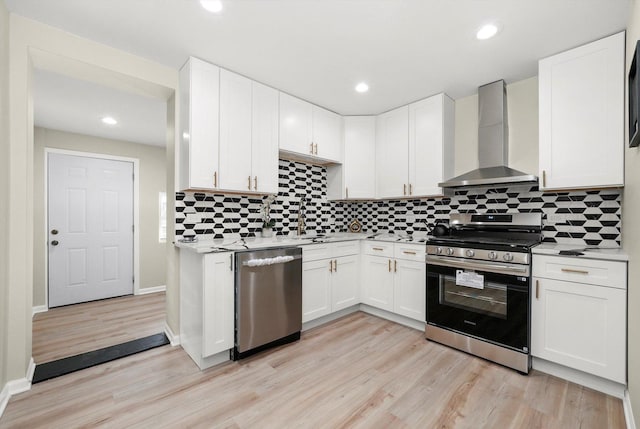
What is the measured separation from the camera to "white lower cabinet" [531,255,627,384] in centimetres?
183

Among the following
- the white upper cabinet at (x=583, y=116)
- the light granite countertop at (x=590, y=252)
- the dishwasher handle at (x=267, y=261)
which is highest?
the white upper cabinet at (x=583, y=116)

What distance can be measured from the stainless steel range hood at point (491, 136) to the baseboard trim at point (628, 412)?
1732mm

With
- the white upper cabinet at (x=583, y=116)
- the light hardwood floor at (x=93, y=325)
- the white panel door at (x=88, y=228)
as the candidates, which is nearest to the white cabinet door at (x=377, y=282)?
the white upper cabinet at (x=583, y=116)

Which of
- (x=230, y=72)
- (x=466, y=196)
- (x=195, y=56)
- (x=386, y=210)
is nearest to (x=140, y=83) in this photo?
(x=195, y=56)

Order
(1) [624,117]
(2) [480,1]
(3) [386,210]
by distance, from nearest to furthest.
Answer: (2) [480,1], (1) [624,117], (3) [386,210]

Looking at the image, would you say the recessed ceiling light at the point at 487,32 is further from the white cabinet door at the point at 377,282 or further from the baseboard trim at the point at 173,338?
the baseboard trim at the point at 173,338

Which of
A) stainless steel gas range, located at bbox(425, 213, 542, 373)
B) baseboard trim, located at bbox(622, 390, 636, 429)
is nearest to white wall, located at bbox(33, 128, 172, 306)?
stainless steel gas range, located at bbox(425, 213, 542, 373)

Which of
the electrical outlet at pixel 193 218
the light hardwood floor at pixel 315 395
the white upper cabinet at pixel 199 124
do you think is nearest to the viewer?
the light hardwood floor at pixel 315 395

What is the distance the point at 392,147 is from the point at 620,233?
7.19 feet

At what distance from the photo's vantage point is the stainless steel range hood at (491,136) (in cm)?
272

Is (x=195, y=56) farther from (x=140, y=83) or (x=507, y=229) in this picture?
(x=507, y=229)

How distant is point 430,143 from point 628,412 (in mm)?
2531

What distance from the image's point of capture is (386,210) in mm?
3877

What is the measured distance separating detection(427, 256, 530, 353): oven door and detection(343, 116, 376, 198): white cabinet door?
138 cm
